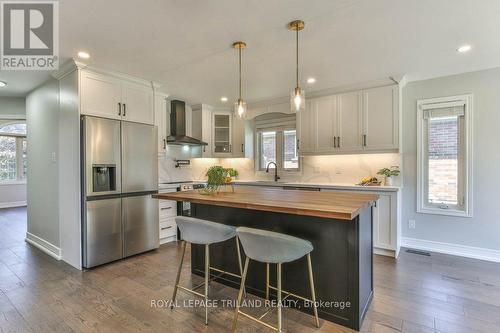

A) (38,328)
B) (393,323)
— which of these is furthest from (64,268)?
(393,323)

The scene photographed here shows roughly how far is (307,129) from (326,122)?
342 mm

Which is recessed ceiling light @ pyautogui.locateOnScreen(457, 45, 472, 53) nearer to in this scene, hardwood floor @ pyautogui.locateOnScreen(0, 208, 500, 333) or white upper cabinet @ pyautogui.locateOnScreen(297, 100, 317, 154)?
white upper cabinet @ pyautogui.locateOnScreen(297, 100, 317, 154)

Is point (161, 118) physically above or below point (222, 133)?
above

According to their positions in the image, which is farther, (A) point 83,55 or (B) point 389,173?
(B) point 389,173

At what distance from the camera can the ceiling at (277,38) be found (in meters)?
2.01

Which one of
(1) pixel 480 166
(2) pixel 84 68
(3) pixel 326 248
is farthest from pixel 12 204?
(1) pixel 480 166

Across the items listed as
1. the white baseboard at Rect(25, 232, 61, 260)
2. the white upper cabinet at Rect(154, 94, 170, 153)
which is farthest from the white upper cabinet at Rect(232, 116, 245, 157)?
the white baseboard at Rect(25, 232, 61, 260)

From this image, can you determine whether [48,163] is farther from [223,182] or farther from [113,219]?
[223,182]

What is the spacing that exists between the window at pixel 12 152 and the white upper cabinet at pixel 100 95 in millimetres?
6129

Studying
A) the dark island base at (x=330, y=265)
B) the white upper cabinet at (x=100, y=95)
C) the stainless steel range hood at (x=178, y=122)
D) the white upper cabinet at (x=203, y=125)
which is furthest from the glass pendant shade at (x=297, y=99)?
the white upper cabinet at (x=203, y=125)

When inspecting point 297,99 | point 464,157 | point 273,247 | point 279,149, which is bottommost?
point 273,247

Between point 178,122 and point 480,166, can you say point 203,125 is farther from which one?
point 480,166

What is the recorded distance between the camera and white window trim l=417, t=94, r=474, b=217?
344 cm

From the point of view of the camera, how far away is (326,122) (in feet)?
13.7
